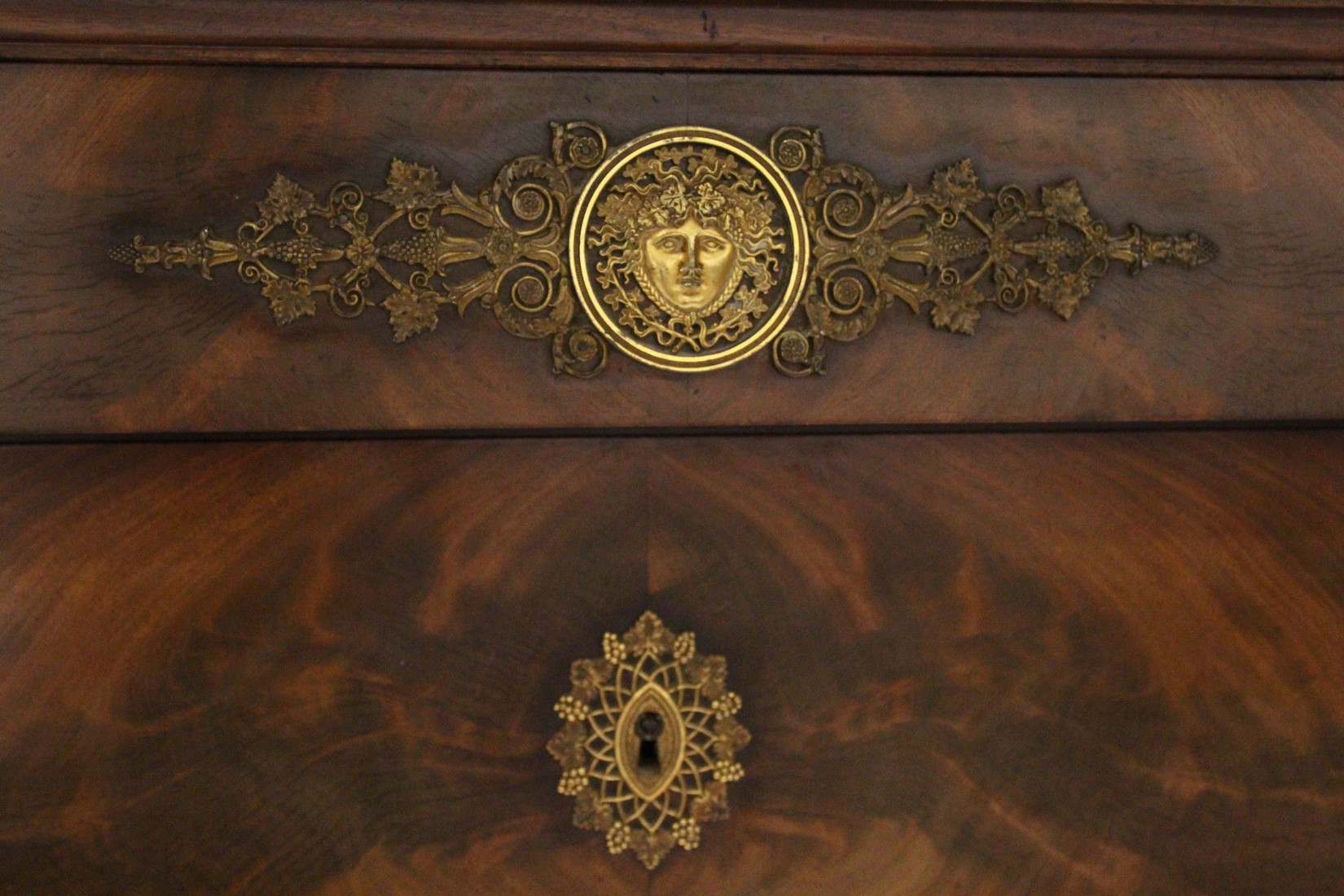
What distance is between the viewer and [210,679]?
2.29 feet

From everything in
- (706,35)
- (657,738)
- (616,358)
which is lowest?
(657,738)

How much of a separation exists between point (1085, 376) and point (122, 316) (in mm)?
513

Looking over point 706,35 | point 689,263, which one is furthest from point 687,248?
point 706,35

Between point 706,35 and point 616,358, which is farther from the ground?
point 706,35

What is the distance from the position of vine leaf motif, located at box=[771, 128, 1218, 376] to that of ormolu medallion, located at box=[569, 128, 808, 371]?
0.6 inches

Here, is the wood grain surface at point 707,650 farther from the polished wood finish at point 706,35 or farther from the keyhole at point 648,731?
the polished wood finish at point 706,35

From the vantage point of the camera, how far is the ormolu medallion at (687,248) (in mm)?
707

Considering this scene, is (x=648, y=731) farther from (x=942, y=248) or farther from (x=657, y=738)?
(x=942, y=248)

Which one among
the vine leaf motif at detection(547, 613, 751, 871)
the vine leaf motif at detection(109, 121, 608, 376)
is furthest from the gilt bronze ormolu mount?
the vine leaf motif at detection(547, 613, 751, 871)

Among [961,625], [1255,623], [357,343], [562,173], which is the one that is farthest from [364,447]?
[1255,623]

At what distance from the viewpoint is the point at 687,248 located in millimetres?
711

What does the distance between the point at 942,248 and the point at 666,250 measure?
15 centimetres

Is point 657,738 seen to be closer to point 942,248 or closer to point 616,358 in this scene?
point 616,358

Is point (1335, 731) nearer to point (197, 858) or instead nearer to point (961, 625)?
point (961, 625)
